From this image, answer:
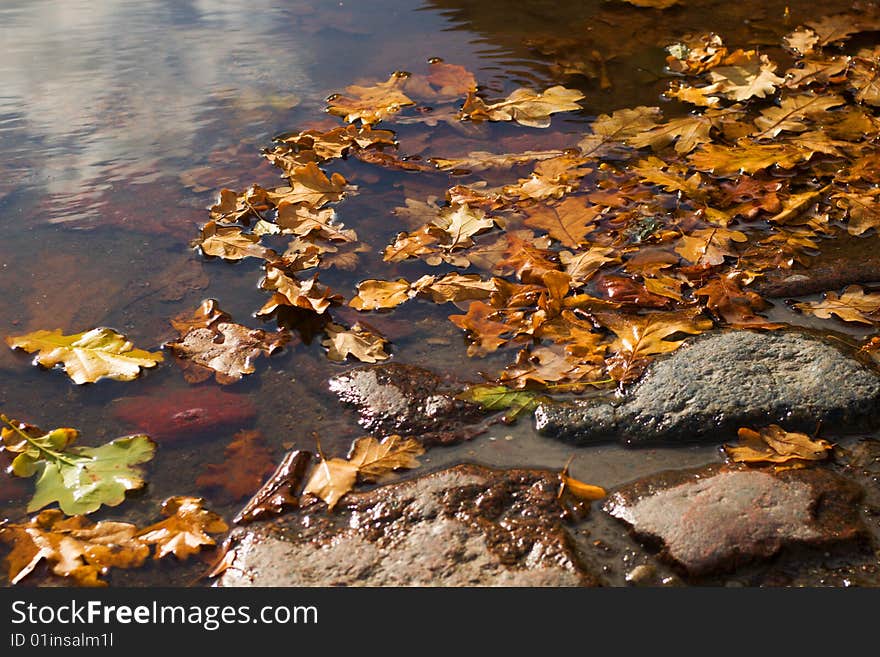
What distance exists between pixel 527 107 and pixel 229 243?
5.19 ft

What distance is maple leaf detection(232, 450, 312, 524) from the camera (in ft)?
6.33

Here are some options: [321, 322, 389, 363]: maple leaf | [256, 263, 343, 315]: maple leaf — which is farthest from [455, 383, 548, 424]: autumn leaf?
[256, 263, 343, 315]: maple leaf

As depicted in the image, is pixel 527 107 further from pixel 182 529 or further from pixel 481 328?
pixel 182 529

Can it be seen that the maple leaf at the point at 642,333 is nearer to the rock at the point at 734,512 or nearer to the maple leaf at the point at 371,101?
the rock at the point at 734,512

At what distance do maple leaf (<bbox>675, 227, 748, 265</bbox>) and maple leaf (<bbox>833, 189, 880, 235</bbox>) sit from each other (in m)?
0.37

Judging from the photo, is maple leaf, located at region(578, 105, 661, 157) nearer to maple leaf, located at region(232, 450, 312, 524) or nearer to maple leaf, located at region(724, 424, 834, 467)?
maple leaf, located at region(724, 424, 834, 467)

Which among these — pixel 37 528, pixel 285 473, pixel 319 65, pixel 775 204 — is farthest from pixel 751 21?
pixel 37 528

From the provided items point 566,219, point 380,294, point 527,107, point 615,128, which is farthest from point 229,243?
point 615,128

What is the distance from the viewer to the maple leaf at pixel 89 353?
238 centimetres

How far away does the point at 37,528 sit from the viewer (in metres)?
1.92

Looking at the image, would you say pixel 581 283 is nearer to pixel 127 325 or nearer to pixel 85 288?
pixel 127 325

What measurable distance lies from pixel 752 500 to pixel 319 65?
133 inches

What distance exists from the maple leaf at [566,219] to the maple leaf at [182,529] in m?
1.54

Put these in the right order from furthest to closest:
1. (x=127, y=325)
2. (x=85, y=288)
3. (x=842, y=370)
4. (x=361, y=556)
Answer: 1. (x=85, y=288)
2. (x=127, y=325)
3. (x=842, y=370)
4. (x=361, y=556)
